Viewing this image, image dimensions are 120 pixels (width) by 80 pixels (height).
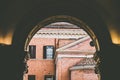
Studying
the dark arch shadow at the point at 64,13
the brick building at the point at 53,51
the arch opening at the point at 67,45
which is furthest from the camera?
the brick building at the point at 53,51

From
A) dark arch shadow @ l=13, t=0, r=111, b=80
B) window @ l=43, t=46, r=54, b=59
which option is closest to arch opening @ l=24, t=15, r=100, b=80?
window @ l=43, t=46, r=54, b=59

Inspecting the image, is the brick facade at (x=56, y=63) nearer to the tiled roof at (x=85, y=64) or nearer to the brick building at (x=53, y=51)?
the brick building at (x=53, y=51)

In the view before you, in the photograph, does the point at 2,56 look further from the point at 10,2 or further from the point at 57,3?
the point at 57,3

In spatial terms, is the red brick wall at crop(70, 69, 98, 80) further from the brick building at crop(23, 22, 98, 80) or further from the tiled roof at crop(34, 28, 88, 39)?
the tiled roof at crop(34, 28, 88, 39)

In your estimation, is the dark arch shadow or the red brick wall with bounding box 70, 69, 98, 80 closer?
the dark arch shadow

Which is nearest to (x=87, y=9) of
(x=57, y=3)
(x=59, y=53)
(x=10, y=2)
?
(x=57, y=3)

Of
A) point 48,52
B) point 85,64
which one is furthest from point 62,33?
point 85,64

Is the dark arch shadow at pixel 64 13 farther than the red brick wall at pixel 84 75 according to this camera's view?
No

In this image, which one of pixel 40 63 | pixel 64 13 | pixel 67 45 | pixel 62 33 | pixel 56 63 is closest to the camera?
pixel 64 13

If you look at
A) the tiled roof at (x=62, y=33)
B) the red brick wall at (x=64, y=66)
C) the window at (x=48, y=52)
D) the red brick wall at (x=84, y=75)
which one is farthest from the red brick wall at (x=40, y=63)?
the red brick wall at (x=84, y=75)

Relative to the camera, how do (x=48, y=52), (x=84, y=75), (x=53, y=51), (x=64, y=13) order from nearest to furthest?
(x=64, y=13), (x=84, y=75), (x=53, y=51), (x=48, y=52)

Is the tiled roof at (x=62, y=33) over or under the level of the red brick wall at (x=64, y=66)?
over

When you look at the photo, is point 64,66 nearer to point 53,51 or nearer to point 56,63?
point 56,63

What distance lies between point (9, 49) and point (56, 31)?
1350 inches
